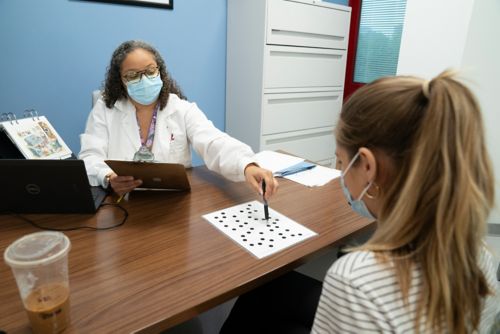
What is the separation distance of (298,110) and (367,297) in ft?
8.03

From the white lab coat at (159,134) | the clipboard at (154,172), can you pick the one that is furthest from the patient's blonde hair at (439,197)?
the white lab coat at (159,134)

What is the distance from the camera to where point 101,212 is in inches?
43.3

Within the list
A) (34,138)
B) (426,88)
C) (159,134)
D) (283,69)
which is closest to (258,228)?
(426,88)

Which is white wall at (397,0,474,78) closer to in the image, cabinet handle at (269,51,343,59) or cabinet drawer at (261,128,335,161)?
cabinet handle at (269,51,343,59)

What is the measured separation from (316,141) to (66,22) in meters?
2.06

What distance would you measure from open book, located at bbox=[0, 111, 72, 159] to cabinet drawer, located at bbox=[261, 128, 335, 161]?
1.58 m

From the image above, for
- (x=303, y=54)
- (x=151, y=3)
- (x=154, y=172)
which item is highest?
(x=151, y=3)

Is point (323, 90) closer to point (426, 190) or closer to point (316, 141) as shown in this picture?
point (316, 141)

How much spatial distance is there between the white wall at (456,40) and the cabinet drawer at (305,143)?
2.81 feet

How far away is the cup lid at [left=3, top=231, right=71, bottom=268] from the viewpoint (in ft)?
1.98

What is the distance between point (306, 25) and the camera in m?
2.67

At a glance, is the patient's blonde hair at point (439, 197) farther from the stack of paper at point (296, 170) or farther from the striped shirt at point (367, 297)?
the stack of paper at point (296, 170)

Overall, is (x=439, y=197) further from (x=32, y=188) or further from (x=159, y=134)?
(x=159, y=134)

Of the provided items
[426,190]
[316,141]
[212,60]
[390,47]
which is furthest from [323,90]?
[426,190]
